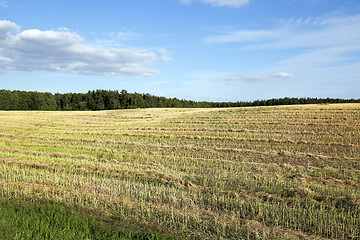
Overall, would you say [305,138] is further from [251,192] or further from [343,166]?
[251,192]

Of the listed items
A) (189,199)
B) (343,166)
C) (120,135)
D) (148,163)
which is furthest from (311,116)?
(189,199)

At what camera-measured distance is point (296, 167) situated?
14688mm

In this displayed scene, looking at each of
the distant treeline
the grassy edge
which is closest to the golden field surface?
the grassy edge

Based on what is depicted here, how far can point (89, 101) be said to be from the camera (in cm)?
11000

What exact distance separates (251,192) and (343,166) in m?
7.85

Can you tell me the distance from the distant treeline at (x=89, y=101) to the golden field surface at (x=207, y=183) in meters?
86.6

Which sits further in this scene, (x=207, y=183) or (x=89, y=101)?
(x=89, y=101)

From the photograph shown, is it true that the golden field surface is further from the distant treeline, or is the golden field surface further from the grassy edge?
the distant treeline

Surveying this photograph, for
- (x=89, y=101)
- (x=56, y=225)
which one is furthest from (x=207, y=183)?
(x=89, y=101)

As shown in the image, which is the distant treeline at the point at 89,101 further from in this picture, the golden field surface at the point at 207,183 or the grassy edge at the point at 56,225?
the grassy edge at the point at 56,225

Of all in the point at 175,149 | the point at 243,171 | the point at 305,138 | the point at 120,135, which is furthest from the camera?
the point at 120,135

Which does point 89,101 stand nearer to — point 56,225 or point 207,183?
point 207,183

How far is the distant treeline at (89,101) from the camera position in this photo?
96694 millimetres

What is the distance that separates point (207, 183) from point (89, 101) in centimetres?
10631
